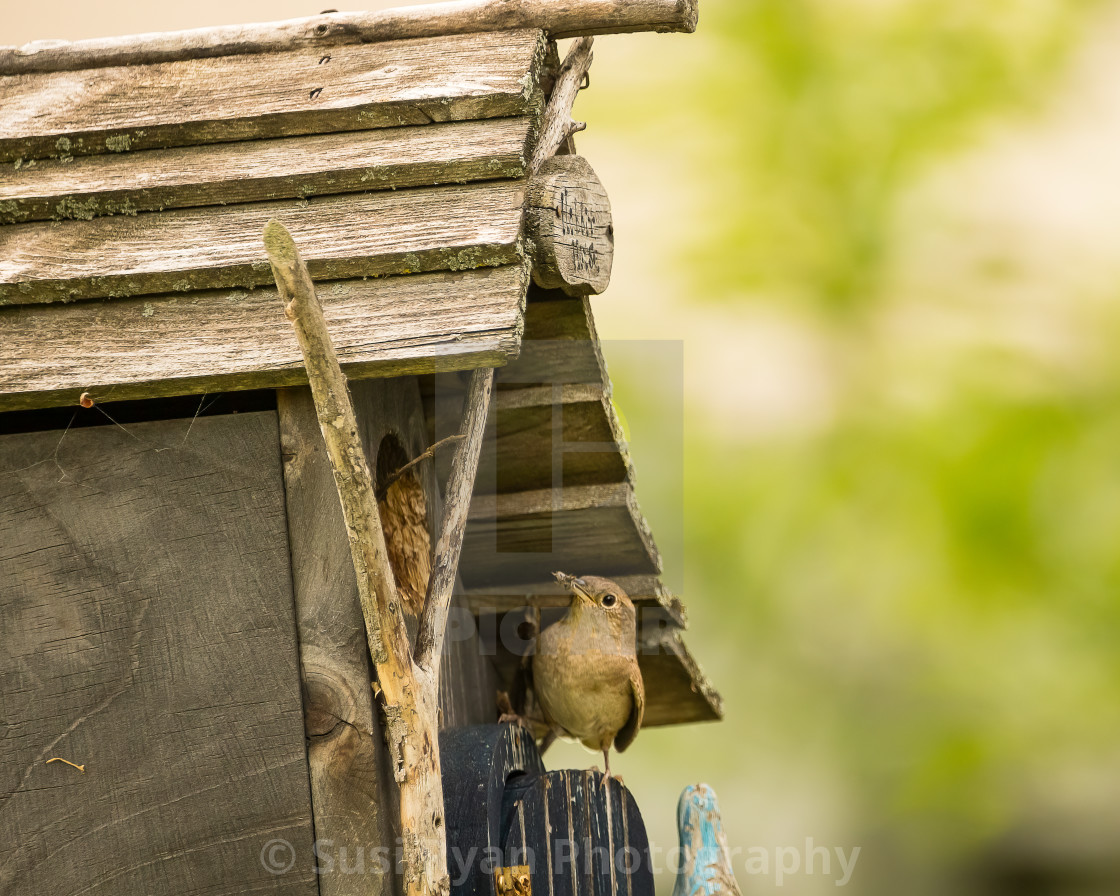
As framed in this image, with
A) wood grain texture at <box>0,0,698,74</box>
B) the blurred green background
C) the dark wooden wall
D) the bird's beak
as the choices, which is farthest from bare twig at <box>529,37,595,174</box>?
the blurred green background

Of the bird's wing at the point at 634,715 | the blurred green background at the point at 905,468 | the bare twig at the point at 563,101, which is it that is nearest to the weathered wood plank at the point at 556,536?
the bird's wing at the point at 634,715

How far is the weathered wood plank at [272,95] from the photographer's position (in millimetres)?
2268

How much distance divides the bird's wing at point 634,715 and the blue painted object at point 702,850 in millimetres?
318

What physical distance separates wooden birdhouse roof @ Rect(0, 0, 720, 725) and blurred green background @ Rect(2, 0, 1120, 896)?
5177mm

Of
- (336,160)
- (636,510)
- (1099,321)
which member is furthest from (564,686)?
(1099,321)

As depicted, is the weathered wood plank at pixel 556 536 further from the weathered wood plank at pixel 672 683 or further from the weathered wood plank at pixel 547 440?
the weathered wood plank at pixel 672 683

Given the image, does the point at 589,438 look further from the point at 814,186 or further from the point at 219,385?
the point at 814,186

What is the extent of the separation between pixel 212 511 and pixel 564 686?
1294mm

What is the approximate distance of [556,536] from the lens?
3.35 meters

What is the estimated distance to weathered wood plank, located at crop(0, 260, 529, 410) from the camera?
78.5 inches

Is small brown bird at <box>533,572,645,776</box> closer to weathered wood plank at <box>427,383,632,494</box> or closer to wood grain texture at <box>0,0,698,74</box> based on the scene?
weathered wood plank at <box>427,383,632,494</box>

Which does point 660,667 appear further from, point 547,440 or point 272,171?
point 272,171

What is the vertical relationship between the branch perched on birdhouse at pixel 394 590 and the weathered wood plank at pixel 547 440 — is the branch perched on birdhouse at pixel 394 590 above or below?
below

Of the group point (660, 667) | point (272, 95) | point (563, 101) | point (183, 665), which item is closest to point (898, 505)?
point (660, 667)
